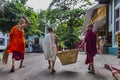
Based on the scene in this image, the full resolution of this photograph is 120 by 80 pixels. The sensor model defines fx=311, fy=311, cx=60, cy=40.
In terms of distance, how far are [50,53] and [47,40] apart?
0.51 metres

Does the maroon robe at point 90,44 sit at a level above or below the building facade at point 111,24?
below

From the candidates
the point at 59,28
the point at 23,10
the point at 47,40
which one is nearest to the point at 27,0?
the point at 23,10

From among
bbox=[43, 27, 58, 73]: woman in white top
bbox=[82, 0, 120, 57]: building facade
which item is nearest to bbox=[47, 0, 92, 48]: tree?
bbox=[82, 0, 120, 57]: building facade

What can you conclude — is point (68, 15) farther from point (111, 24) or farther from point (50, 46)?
point (50, 46)

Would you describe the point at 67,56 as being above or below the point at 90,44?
below

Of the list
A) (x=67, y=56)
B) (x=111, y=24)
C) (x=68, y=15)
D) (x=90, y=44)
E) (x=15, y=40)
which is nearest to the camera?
(x=67, y=56)

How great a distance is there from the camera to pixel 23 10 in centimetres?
3681

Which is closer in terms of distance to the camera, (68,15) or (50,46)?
(50,46)

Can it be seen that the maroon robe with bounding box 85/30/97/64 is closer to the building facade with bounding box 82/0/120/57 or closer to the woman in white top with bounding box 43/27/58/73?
the woman in white top with bounding box 43/27/58/73

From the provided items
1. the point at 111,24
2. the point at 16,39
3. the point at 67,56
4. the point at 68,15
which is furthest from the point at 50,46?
the point at 68,15

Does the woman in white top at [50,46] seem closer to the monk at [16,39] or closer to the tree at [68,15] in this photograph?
the monk at [16,39]

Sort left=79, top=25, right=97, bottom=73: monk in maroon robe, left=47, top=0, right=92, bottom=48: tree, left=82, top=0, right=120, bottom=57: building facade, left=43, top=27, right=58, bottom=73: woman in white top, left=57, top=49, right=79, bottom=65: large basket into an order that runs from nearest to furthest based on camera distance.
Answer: left=57, top=49, right=79, bottom=65: large basket, left=79, top=25, right=97, bottom=73: monk in maroon robe, left=43, top=27, right=58, bottom=73: woman in white top, left=82, top=0, right=120, bottom=57: building facade, left=47, top=0, right=92, bottom=48: tree

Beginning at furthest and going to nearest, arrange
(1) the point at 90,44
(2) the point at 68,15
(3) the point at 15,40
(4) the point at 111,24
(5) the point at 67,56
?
(2) the point at 68,15 < (4) the point at 111,24 < (3) the point at 15,40 < (1) the point at 90,44 < (5) the point at 67,56

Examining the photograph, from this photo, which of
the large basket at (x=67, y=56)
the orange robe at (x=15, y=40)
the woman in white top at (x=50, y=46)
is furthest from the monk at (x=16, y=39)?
the large basket at (x=67, y=56)
